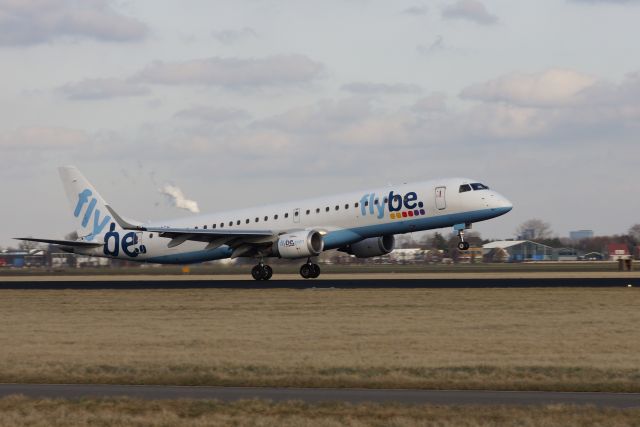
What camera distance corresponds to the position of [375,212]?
52.8 m

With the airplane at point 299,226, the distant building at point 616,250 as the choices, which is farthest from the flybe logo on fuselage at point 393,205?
the distant building at point 616,250

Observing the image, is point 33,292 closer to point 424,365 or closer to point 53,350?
point 53,350

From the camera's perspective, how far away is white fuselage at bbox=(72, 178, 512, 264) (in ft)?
169

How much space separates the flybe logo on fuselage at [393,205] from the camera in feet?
170

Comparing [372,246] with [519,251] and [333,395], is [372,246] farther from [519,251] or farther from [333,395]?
[519,251]

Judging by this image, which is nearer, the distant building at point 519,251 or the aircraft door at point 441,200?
the aircraft door at point 441,200

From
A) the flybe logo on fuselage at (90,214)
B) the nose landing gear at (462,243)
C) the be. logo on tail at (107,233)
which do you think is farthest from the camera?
the flybe logo on fuselage at (90,214)

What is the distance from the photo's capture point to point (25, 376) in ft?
68.7

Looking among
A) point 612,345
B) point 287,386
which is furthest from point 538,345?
point 287,386

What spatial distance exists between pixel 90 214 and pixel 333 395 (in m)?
48.6

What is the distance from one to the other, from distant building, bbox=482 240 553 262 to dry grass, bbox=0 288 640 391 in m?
104

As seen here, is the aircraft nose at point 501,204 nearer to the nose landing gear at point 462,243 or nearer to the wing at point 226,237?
the nose landing gear at point 462,243

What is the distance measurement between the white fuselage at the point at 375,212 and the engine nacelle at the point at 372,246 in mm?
3057

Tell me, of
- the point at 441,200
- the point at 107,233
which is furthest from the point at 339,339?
the point at 107,233
